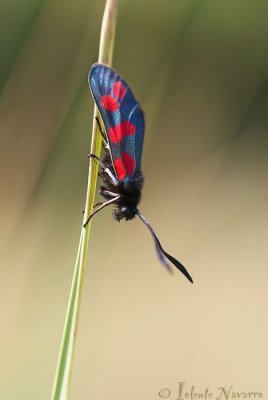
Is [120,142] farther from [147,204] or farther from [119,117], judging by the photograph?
[147,204]

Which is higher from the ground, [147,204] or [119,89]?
[147,204]

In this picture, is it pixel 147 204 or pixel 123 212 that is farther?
pixel 147 204

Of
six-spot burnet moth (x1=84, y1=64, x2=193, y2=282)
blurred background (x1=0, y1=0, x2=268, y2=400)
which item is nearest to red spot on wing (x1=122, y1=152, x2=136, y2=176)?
six-spot burnet moth (x1=84, y1=64, x2=193, y2=282)

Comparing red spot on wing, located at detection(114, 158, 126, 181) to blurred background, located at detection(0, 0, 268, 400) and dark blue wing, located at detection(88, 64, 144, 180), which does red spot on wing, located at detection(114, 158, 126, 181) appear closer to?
dark blue wing, located at detection(88, 64, 144, 180)

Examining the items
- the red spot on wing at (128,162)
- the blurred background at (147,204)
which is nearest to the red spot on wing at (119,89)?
the red spot on wing at (128,162)

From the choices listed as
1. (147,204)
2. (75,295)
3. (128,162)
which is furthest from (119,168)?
(147,204)

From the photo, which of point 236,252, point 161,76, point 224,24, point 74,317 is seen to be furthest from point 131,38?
point 74,317

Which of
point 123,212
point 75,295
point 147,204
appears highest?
point 147,204

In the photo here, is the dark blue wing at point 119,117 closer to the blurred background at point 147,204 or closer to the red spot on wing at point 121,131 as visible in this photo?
the red spot on wing at point 121,131

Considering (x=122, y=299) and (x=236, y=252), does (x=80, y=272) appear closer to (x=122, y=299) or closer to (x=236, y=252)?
(x=122, y=299)
